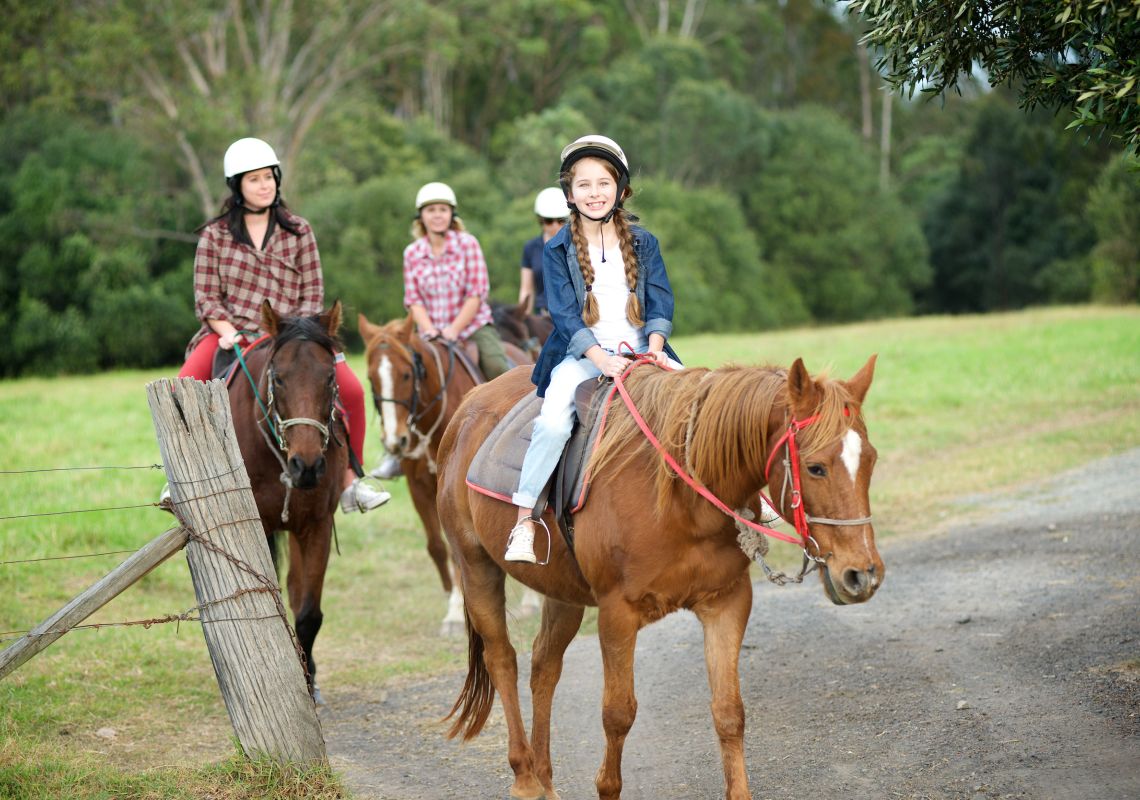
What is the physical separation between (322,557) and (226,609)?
192cm

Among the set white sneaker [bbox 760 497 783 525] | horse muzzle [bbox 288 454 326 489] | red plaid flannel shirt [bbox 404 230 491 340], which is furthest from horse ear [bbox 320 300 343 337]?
red plaid flannel shirt [bbox 404 230 491 340]

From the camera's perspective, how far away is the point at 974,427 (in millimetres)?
17141

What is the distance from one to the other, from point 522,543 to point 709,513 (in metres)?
0.88

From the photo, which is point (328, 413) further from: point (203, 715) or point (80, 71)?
point (80, 71)

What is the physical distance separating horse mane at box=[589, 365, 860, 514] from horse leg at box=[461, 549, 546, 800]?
4.11 feet

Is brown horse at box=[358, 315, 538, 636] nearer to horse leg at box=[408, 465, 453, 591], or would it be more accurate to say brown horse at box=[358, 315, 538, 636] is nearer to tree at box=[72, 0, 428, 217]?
horse leg at box=[408, 465, 453, 591]

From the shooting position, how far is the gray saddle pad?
16.5 feet

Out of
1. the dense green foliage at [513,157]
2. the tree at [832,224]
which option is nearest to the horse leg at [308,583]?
the dense green foliage at [513,157]

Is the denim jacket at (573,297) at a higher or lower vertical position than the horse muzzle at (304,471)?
higher

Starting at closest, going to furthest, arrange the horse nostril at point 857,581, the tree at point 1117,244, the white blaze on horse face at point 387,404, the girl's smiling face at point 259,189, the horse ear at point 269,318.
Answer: the horse nostril at point 857,581 → the horse ear at point 269,318 → the girl's smiling face at point 259,189 → the white blaze on horse face at point 387,404 → the tree at point 1117,244

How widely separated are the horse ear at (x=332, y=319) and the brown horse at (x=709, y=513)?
79.7 inches

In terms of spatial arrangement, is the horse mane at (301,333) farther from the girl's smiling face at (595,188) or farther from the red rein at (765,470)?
the red rein at (765,470)

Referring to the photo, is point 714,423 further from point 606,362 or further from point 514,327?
point 514,327

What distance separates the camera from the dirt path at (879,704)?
538 cm
